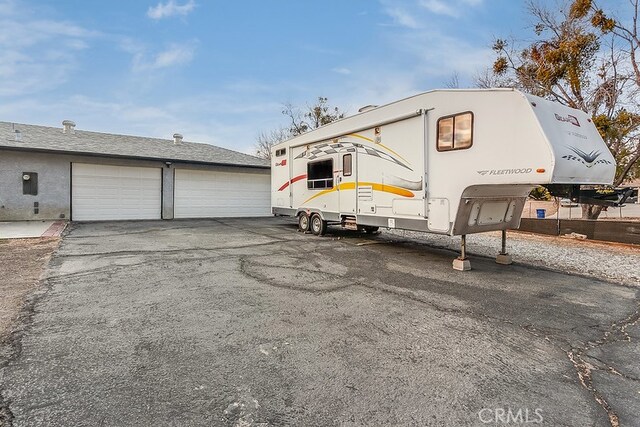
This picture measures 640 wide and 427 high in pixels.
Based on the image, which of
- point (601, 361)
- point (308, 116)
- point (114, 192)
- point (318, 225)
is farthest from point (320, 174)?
point (308, 116)

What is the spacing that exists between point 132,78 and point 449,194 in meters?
14.8

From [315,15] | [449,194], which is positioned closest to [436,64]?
[315,15]

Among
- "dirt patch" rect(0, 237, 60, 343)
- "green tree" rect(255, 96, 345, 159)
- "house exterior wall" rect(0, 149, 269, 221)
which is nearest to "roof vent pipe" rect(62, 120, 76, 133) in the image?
"house exterior wall" rect(0, 149, 269, 221)

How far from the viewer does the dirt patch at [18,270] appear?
12.5 ft

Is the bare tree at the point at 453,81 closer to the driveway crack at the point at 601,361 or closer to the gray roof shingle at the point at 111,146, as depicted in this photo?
the gray roof shingle at the point at 111,146

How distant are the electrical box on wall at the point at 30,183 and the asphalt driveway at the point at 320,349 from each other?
10203 mm

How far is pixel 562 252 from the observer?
8.31 m

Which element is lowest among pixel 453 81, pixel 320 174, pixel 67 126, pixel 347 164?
pixel 320 174

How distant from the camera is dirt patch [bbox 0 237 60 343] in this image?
12.5ft

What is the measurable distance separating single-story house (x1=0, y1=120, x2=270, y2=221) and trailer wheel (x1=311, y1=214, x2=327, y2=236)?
8.61 meters

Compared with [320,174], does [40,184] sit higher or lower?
lower

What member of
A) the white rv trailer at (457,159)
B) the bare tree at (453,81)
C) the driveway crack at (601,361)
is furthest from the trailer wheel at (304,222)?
the bare tree at (453,81)

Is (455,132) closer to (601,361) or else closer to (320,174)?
(601,361)

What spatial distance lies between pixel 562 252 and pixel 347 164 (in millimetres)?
5867
